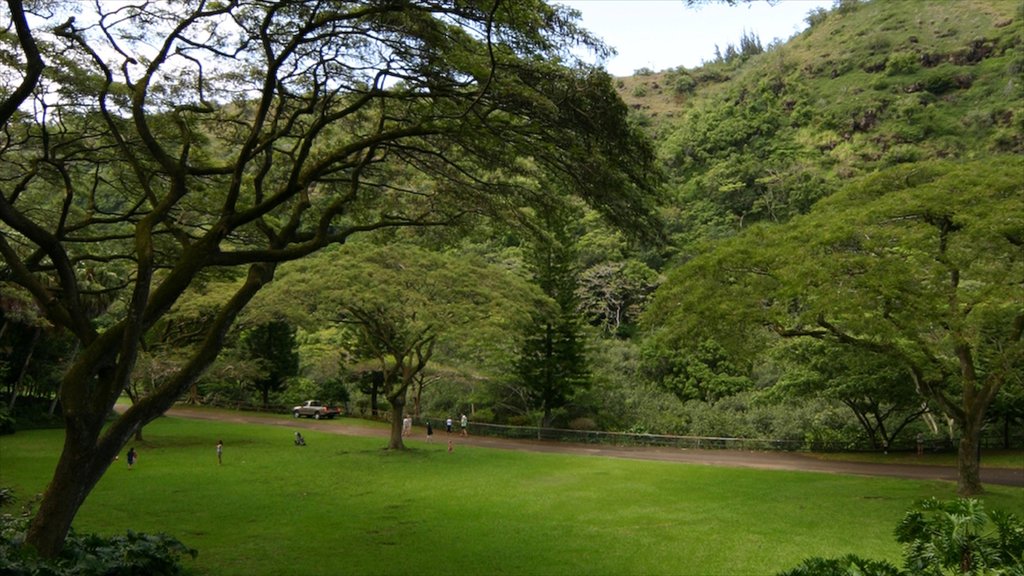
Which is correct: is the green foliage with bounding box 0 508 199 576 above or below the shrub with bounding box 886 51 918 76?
below

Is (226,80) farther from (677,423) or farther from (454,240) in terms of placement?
(677,423)

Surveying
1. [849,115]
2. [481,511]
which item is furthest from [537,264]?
[849,115]

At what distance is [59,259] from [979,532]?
8458mm

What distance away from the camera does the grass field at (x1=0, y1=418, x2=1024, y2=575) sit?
10.4 meters

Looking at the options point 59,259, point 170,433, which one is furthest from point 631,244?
point 170,433

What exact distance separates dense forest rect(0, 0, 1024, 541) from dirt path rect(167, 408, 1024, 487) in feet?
8.30

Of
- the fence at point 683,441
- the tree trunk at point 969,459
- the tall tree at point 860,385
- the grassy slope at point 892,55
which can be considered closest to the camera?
the tree trunk at point 969,459

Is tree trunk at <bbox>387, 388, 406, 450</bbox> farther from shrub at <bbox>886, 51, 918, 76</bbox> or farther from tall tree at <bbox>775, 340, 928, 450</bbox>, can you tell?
shrub at <bbox>886, 51, 918, 76</bbox>

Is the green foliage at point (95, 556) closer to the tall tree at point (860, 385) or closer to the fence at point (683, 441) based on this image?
the tall tree at point (860, 385)

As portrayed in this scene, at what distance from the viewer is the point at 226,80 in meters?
10.1

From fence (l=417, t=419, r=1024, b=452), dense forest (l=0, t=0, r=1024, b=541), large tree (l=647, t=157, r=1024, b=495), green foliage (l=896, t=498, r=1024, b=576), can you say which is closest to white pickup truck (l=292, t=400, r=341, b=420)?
dense forest (l=0, t=0, r=1024, b=541)

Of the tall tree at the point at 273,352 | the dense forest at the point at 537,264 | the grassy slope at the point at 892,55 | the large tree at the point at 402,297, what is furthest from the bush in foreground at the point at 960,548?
the grassy slope at the point at 892,55

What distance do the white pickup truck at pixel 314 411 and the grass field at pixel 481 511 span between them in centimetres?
1513

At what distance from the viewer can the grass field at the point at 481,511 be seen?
10414 millimetres
